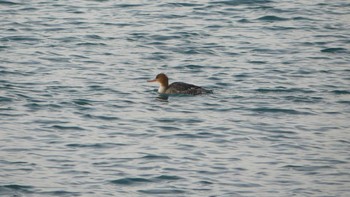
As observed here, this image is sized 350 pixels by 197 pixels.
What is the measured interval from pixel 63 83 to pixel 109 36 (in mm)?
5428

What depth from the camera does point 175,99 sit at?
21500 millimetres

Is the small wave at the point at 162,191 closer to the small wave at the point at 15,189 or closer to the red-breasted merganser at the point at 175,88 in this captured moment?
the small wave at the point at 15,189

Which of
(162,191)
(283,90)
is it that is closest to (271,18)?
(283,90)

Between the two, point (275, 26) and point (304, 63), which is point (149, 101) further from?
point (275, 26)

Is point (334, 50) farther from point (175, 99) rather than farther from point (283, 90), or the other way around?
point (175, 99)

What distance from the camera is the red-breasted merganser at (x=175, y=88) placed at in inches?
824

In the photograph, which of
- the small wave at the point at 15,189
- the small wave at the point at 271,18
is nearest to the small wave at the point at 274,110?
the small wave at the point at 15,189

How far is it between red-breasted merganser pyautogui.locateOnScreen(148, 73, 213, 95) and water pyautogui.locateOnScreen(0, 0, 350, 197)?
0.19m

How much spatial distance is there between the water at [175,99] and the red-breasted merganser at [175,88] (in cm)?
19

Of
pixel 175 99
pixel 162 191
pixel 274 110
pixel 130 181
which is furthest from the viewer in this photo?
pixel 175 99

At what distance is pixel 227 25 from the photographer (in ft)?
94.0

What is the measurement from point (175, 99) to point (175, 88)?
28 cm

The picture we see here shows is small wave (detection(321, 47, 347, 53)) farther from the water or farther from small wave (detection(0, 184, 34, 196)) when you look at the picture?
small wave (detection(0, 184, 34, 196))

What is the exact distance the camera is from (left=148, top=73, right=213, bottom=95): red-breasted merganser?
68.6 feet
